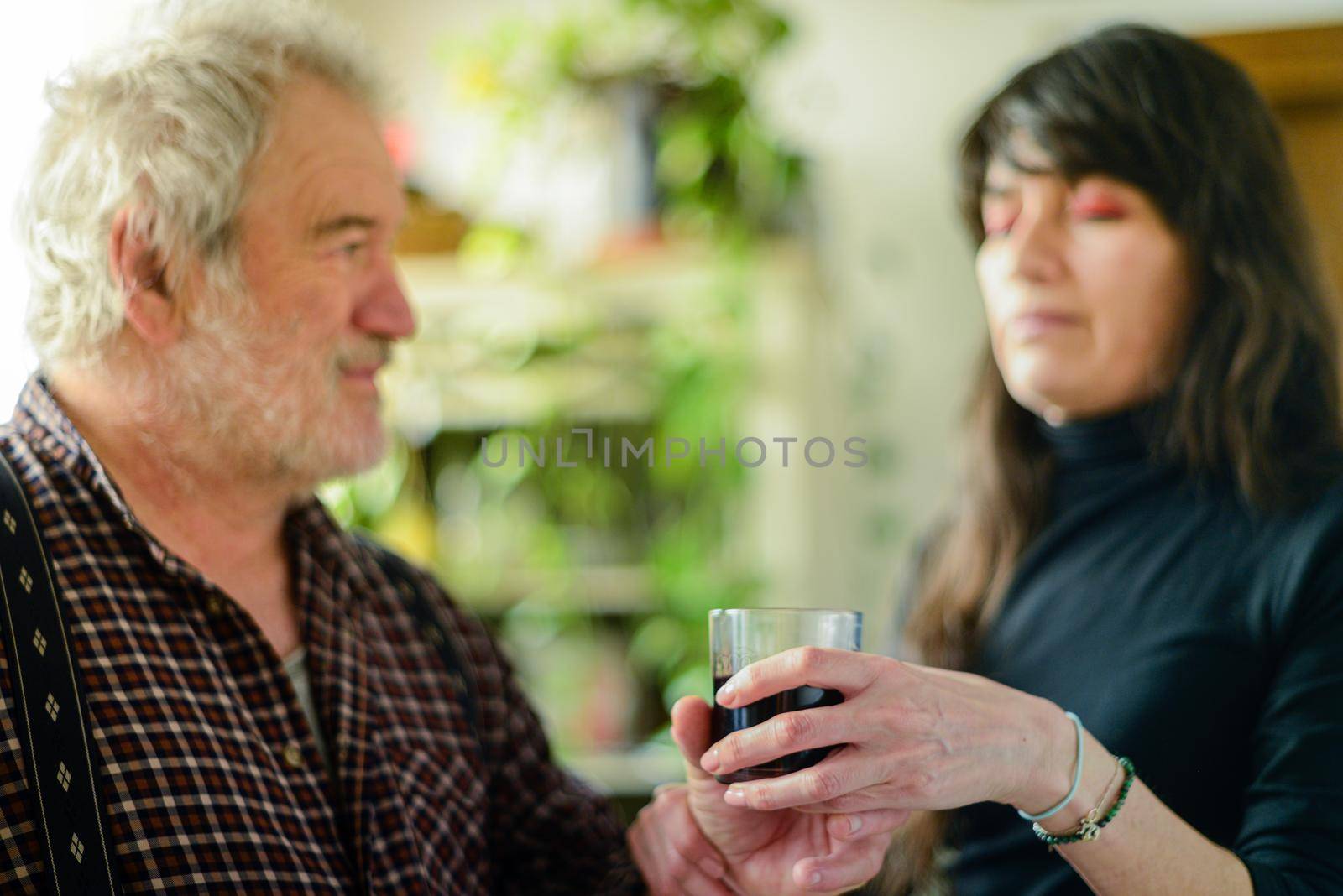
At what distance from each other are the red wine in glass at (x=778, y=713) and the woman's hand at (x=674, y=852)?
226mm

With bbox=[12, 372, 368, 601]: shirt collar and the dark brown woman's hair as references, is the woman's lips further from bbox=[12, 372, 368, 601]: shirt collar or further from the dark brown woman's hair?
bbox=[12, 372, 368, 601]: shirt collar

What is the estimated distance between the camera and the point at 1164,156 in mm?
631

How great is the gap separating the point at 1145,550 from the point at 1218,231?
19 cm

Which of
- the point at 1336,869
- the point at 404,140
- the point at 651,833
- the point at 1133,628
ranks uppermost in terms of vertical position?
the point at 404,140

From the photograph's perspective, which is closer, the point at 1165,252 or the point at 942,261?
the point at 1165,252

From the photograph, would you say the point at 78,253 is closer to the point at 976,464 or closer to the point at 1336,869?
the point at 976,464

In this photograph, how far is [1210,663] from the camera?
616 millimetres

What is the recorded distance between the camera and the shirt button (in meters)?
0.84

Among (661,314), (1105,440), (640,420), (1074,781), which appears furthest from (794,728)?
(661,314)

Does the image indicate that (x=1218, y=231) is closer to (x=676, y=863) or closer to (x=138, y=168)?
(x=676, y=863)

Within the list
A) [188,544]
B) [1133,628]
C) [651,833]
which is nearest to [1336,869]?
[1133,628]

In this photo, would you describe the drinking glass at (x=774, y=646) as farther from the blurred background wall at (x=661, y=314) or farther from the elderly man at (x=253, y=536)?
the blurred background wall at (x=661, y=314)

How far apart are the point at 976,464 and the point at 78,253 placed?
2.33 ft

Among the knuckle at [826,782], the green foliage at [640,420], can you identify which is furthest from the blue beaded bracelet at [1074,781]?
the green foliage at [640,420]
